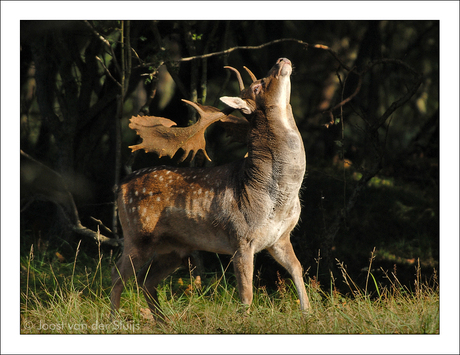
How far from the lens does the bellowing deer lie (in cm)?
413

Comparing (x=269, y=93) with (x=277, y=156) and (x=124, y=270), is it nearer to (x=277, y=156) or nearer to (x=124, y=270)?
(x=277, y=156)

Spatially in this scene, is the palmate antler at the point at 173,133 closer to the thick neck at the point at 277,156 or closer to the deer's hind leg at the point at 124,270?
the thick neck at the point at 277,156

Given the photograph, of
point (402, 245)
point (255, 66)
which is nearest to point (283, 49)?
point (255, 66)

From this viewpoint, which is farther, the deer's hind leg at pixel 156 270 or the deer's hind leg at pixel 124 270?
the deer's hind leg at pixel 156 270

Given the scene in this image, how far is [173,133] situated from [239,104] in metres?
0.59

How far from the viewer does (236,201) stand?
13.9ft

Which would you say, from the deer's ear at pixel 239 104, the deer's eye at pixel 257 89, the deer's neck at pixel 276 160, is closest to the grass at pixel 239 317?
the deer's neck at pixel 276 160

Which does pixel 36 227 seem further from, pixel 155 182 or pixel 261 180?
pixel 261 180

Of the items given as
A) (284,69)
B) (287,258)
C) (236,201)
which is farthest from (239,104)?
(287,258)

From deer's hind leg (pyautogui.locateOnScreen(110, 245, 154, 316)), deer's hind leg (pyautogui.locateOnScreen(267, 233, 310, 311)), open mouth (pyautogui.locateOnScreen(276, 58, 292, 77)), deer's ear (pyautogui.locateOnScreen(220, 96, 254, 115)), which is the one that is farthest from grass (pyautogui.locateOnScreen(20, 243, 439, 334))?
open mouth (pyautogui.locateOnScreen(276, 58, 292, 77))

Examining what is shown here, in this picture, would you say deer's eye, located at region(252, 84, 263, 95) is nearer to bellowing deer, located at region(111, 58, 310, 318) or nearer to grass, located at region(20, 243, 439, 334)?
bellowing deer, located at region(111, 58, 310, 318)

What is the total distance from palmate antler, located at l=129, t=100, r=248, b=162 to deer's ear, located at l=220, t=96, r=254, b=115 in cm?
20

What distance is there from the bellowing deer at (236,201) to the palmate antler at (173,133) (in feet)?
0.11

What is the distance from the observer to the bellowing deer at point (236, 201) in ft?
13.6
